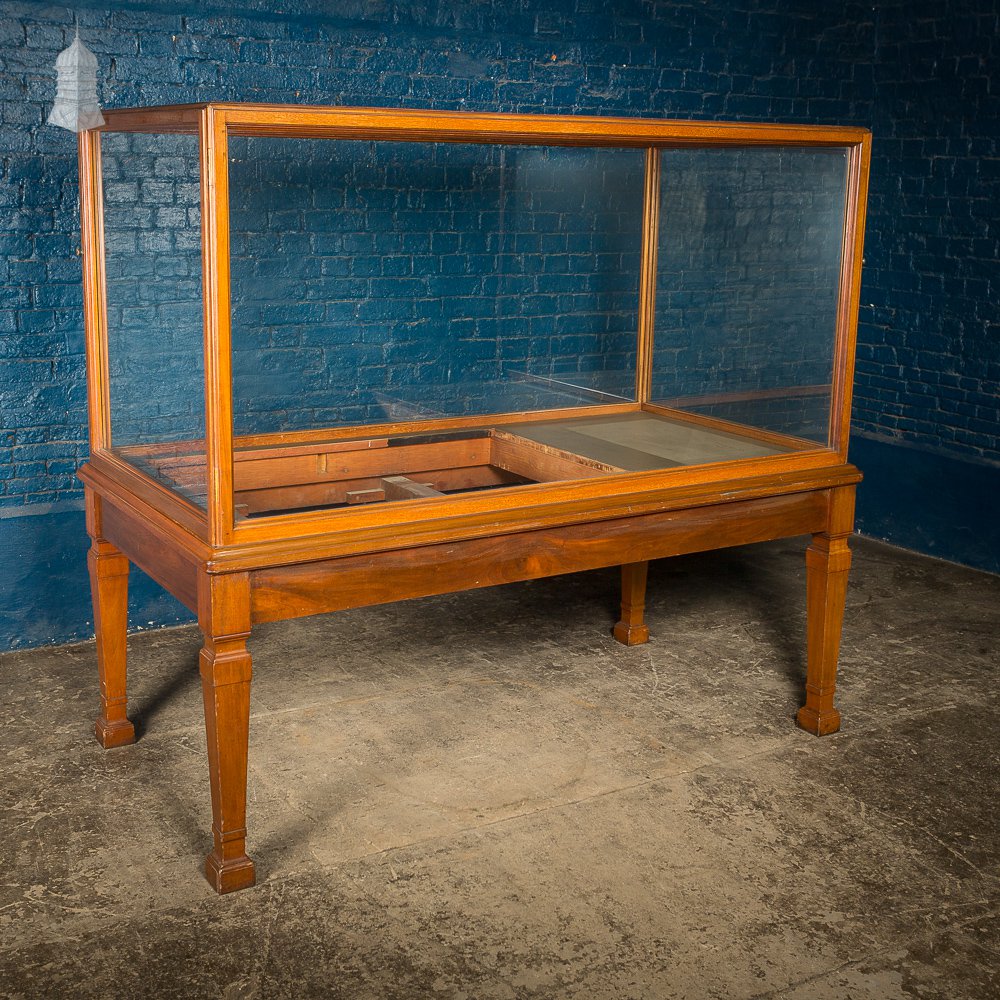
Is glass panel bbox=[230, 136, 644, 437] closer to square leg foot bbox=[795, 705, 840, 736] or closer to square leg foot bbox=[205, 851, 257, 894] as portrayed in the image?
square leg foot bbox=[205, 851, 257, 894]

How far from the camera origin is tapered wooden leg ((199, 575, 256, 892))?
8.64 ft

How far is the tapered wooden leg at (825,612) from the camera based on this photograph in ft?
11.7

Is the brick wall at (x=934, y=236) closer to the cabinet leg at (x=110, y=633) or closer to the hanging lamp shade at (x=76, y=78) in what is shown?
the hanging lamp shade at (x=76, y=78)

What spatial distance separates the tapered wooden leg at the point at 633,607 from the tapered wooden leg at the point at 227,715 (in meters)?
1.82

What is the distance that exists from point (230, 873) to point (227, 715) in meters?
0.37

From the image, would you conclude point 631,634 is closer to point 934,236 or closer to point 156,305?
point 156,305

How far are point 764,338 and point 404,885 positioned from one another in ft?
6.17

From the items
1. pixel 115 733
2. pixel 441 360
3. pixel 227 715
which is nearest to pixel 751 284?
pixel 441 360

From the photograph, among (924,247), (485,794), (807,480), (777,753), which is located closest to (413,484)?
(485,794)

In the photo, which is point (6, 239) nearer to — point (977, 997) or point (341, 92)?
point (341, 92)

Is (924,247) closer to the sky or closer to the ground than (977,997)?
closer to the sky

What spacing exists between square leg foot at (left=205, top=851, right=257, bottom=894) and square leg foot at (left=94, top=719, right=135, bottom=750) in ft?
2.59

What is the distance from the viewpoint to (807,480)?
3.45m

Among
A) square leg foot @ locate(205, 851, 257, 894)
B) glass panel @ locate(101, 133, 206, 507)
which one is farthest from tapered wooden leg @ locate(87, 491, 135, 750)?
square leg foot @ locate(205, 851, 257, 894)
